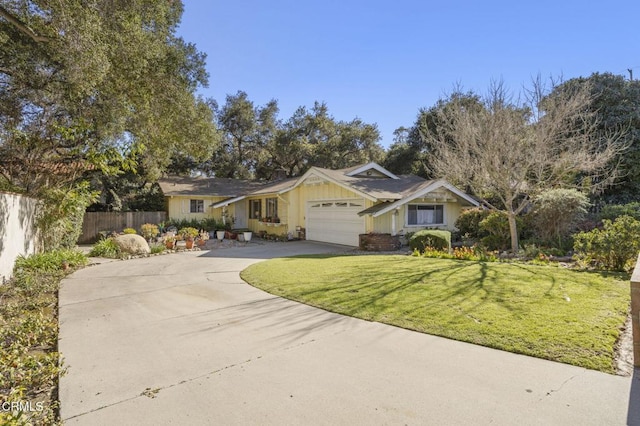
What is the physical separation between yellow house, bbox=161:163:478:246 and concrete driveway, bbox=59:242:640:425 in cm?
1021

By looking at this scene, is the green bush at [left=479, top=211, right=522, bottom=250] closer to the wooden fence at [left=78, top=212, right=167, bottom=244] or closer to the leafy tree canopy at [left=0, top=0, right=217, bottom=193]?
the leafy tree canopy at [left=0, top=0, right=217, bottom=193]

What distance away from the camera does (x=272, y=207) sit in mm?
22031

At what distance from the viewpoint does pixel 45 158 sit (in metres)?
15.0

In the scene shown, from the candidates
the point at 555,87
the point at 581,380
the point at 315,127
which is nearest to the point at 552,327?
the point at 581,380

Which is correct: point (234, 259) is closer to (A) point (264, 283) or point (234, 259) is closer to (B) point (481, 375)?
(A) point (264, 283)

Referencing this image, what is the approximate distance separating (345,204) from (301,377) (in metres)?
13.4

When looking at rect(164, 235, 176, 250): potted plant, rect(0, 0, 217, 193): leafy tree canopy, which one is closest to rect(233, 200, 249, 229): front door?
rect(164, 235, 176, 250): potted plant

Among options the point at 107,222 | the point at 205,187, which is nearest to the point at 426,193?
the point at 205,187

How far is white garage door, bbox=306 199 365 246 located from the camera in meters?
16.2

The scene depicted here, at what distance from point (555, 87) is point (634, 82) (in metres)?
9.82

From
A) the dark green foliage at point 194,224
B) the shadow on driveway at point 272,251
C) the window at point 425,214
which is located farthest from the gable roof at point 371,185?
the dark green foliage at point 194,224

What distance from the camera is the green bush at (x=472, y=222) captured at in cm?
1521

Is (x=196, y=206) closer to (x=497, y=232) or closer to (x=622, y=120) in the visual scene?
(x=497, y=232)

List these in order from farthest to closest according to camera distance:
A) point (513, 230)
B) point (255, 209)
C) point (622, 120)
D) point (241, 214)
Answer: point (241, 214) → point (255, 209) → point (622, 120) → point (513, 230)
